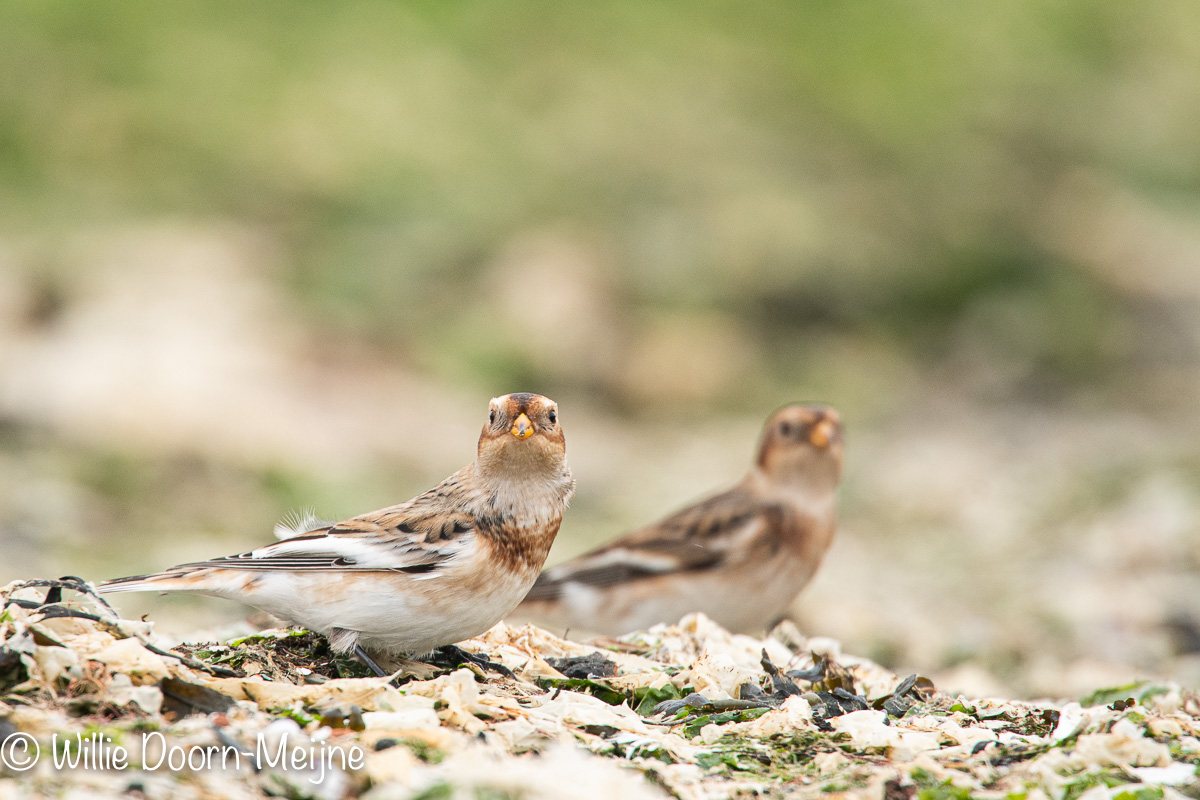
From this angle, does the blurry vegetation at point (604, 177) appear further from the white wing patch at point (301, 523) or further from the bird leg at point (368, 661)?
the bird leg at point (368, 661)

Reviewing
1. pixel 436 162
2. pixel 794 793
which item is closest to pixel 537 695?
pixel 794 793

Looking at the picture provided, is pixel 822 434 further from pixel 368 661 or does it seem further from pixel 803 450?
pixel 368 661

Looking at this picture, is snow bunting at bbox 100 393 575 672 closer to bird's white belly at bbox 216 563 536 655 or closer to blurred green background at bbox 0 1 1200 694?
bird's white belly at bbox 216 563 536 655

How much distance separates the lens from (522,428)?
4.29m

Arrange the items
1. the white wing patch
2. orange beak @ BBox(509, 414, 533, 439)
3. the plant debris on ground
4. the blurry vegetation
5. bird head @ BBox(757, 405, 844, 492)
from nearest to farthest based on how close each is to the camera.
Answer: the plant debris on ground, orange beak @ BBox(509, 414, 533, 439), the white wing patch, bird head @ BBox(757, 405, 844, 492), the blurry vegetation

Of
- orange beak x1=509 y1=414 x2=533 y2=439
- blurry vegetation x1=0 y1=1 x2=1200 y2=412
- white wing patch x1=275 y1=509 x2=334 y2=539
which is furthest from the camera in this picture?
blurry vegetation x1=0 y1=1 x2=1200 y2=412

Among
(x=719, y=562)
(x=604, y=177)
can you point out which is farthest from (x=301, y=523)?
(x=604, y=177)

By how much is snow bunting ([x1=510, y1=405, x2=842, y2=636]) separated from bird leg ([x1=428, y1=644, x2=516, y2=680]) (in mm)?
2109

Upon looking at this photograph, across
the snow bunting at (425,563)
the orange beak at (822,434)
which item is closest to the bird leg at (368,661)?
the snow bunting at (425,563)

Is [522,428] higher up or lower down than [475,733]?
higher up

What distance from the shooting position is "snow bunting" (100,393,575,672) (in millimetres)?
3975

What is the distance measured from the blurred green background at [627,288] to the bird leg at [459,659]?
253 centimetres

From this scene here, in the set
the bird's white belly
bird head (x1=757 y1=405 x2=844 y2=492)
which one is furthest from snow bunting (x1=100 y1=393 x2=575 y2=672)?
bird head (x1=757 y1=405 x2=844 y2=492)

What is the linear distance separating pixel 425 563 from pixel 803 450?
3385mm
